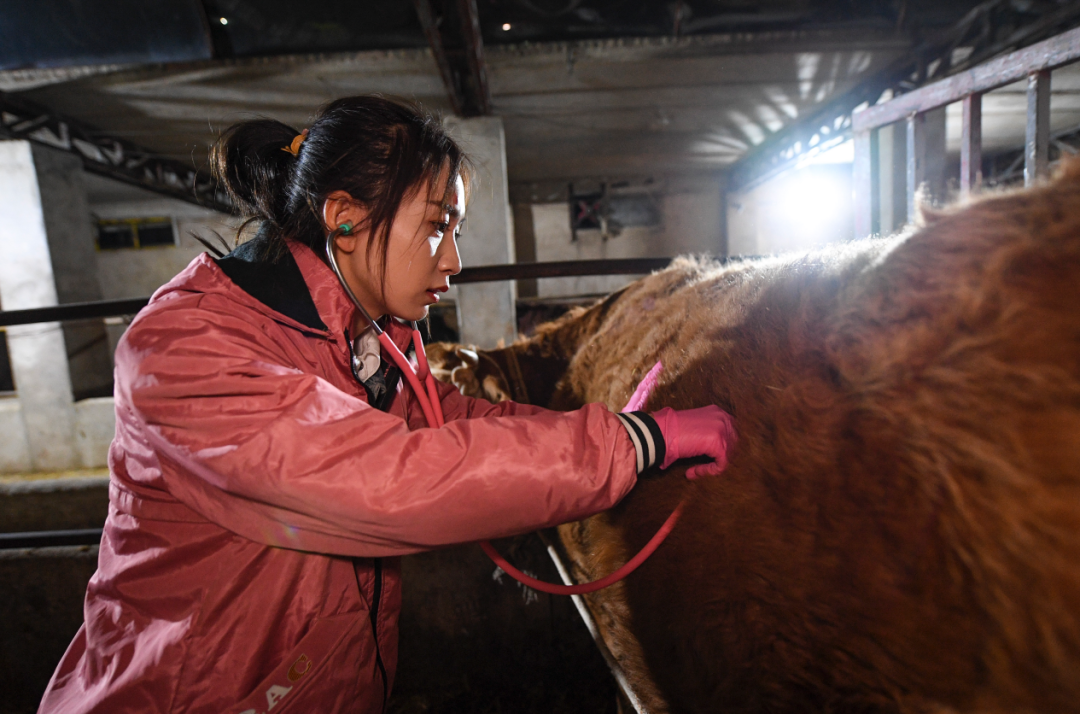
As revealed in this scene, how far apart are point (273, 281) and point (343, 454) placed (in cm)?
44

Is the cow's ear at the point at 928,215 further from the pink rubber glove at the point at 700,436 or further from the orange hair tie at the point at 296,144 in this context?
the orange hair tie at the point at 296,144

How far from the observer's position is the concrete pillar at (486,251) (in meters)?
6.23

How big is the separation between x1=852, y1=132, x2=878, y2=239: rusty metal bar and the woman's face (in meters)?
2.51

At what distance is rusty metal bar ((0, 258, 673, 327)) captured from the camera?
2.20 meters

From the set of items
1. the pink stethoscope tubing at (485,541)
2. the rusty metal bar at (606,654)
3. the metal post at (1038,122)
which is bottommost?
the rusty metal bar at (606,654)

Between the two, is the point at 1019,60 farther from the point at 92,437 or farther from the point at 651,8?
the point at 92,437

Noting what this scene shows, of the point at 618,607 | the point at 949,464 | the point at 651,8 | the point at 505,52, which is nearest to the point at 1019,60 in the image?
the point at 949,464

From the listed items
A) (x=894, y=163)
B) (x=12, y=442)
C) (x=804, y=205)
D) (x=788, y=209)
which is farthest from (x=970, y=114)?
(x=804, y=205)

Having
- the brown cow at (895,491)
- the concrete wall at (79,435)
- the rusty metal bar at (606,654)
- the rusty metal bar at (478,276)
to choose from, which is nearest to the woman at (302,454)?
the brown cow at (895,491)

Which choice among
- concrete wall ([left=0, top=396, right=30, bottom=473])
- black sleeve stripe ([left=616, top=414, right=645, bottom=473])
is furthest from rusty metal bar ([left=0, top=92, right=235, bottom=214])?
black sleeve stripe ([left=616, top=414, right=645, bottom=473])

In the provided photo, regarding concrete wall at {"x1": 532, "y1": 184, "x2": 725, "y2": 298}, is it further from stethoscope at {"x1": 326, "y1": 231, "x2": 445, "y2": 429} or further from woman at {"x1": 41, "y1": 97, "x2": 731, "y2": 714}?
woman at {"x1": 41, "y1": 97, "x2": 731, "y2": 714}

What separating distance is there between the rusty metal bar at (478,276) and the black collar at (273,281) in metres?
1.14

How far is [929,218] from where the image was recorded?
60cm

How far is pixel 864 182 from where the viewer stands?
106 inches
